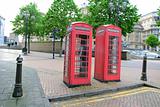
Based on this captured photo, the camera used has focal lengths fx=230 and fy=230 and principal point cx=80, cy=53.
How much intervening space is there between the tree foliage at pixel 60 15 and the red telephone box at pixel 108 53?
18121 mm

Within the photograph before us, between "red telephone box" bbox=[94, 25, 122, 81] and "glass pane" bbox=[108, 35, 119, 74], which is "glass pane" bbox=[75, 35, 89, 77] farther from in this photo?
"glass pane" bbox=[108, 35, 119, 74]

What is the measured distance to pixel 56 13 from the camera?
27656 millimetres

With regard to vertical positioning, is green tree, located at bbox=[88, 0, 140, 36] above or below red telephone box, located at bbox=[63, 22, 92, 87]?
above

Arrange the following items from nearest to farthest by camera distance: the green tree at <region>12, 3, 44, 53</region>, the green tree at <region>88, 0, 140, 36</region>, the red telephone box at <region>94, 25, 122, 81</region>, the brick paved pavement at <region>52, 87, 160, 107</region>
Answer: the brick paved pavement at <region>52, 87, 160, 107</region> < the red telephone box at <region>94, 25, 122, 81</region> < the green tree at <region>88, 0, 140, 36</region> < the green tree at <region>12, 3, 44, 53</region>

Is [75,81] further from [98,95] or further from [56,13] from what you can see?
[56,13]

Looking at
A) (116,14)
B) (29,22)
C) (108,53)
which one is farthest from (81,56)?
(29,22)

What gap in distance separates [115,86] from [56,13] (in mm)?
20615

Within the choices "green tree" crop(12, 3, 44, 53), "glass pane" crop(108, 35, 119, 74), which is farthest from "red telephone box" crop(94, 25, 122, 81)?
"green tree" crop(12, 3, 44, 53)

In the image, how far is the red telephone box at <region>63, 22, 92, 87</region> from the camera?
25.6 ft

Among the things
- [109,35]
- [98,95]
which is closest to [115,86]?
[98,95]

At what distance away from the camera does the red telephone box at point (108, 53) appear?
8839 millimetres

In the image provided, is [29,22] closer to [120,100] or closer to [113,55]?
[113,55]

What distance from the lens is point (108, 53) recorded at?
8969mm

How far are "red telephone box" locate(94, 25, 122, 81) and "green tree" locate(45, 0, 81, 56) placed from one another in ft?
59.5
